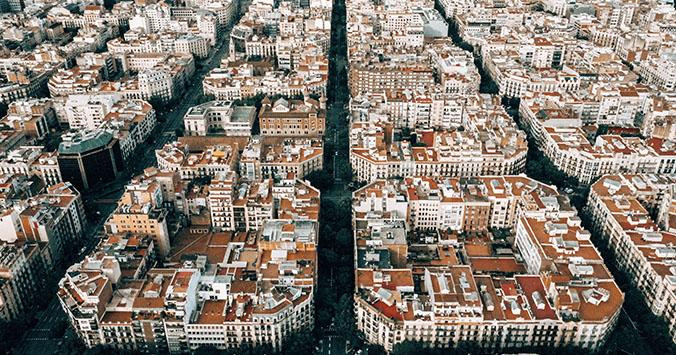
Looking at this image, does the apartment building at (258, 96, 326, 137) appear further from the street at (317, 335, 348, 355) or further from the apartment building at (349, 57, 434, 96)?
the street at (317, 335, 348, 355)

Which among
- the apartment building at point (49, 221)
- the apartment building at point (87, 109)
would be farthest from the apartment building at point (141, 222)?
the apartment building at point (87, 109)

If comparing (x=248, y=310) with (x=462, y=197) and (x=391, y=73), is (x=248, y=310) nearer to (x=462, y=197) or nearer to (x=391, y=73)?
(x=462, y=197)

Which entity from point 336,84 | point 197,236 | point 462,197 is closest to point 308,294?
point 197,236

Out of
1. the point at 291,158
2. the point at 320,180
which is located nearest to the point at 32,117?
the point at 291,158

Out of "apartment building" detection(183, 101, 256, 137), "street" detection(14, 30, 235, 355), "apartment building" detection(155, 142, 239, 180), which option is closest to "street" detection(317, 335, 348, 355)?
"street" detection(14, 30, 235, 355)

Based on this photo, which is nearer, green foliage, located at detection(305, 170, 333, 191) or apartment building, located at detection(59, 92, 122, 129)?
green foliage, located at detection(305, 170, 333, 191)

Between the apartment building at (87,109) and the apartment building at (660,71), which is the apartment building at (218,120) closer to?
the apartment building at (87,109)
